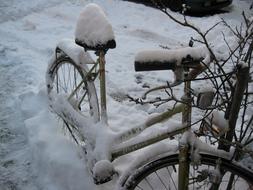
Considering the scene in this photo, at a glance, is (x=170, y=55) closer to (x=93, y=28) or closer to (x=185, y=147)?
(x=185, y=147)

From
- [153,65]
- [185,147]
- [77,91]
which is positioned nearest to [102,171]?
[185,147]

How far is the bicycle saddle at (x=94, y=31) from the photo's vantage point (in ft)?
9.10

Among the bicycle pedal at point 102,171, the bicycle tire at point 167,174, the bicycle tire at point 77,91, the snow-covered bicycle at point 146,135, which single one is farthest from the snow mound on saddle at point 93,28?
the bicycle tire at point 167,174

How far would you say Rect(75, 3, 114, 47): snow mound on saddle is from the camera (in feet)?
9.13

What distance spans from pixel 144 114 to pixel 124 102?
381mm

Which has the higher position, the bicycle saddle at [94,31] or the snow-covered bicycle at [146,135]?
the bicycle saddle at [94,31]

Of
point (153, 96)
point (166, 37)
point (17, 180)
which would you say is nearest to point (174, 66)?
point (17, 180)

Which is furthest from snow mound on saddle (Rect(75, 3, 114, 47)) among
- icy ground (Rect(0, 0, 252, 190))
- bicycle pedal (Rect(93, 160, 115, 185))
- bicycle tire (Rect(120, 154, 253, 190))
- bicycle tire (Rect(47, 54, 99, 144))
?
icy ground (Rect(0, 0, 252, 190))

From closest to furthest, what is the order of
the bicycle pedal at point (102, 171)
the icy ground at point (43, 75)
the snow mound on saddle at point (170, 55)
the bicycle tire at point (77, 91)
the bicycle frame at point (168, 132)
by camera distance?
1. the snow mound on saddle at point (170, 55)
2. the bicycle frame at point (168, 132)
3. the bicycle pedal at point (102, 171)
4. the bicycle tire at point (77, 91)
5. the icy ground at point (43, 75)

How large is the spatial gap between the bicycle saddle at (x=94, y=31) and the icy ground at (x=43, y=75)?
1.11 m

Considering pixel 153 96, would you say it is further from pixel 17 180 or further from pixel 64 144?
pixel 17 180

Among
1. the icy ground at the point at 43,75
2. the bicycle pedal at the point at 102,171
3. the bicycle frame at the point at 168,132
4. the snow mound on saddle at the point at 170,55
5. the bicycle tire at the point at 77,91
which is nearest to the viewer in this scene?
the snow mound on saddle at the point at 170,55

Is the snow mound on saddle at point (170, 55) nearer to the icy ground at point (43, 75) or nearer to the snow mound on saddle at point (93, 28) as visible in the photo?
the snow mound on saddle at point (93, 28)

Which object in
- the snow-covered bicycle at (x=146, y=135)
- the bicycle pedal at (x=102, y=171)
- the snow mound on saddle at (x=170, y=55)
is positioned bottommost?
the bicycle pedal at (x=102, y=171)
